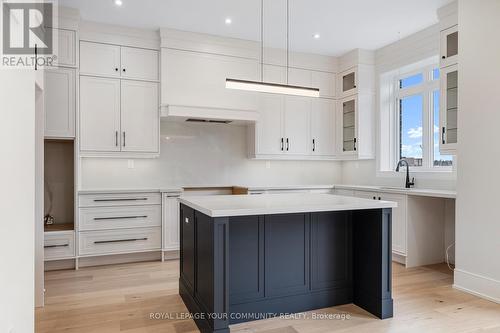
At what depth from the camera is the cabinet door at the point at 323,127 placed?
17.7ft

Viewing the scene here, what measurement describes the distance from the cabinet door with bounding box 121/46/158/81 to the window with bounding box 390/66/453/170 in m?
3.53

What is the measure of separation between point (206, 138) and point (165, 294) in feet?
8.11

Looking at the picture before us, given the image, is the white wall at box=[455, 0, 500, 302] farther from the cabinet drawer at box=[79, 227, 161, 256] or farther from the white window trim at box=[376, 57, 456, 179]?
the cabinet drawer at box=[79, 227, 161, 256]

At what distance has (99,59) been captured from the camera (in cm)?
414

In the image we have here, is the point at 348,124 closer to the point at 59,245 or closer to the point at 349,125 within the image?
the point at 349,125

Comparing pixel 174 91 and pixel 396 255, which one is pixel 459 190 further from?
pixel 174 91

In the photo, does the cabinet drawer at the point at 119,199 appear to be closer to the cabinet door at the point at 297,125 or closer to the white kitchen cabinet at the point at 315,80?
the cabinet door at the point at 297,125

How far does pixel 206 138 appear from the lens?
5.00 m

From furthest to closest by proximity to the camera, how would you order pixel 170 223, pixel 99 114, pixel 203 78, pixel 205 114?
pixel 203 78 → pixel 205 114 → pixel 170 223 → pixel 99 114

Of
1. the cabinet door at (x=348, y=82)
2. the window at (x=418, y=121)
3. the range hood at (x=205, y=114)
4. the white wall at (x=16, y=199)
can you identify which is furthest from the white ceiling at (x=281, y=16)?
the white wall at (x=16, y=199)

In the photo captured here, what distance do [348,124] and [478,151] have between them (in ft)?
7.71

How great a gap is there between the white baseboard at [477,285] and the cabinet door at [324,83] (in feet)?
10.5
